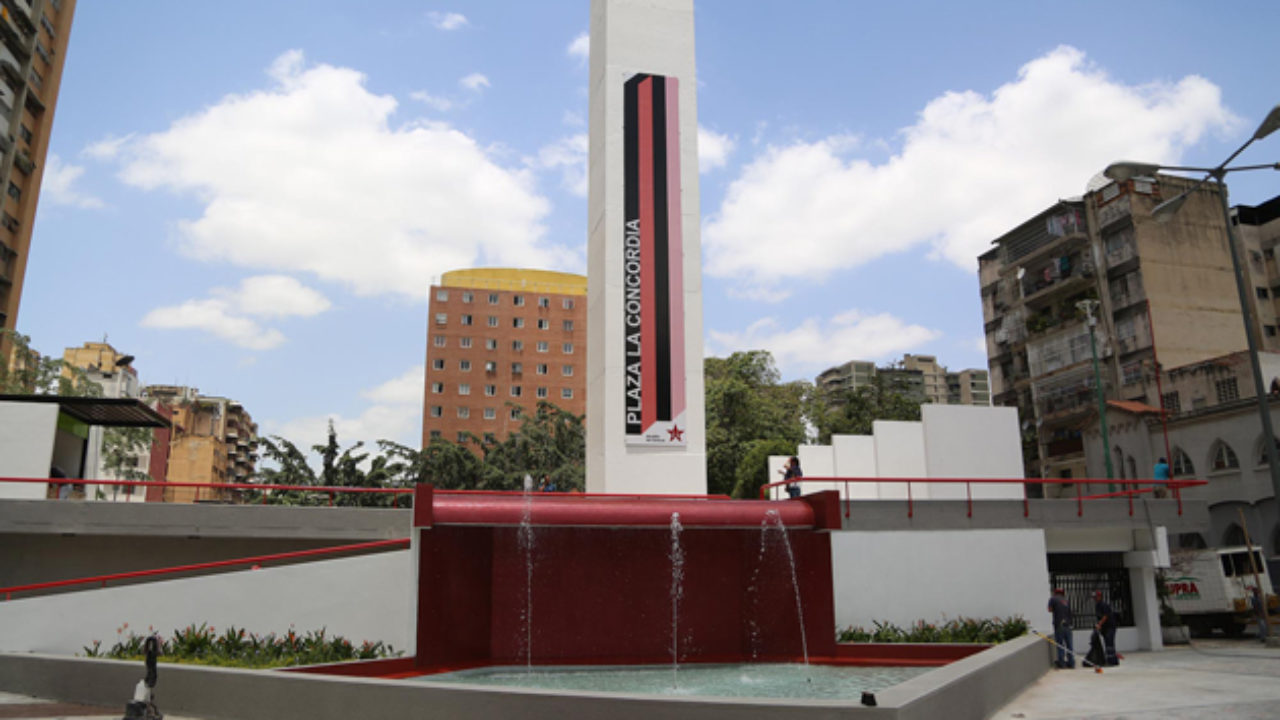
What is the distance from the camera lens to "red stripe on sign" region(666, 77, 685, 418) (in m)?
24.9

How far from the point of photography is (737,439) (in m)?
49.6

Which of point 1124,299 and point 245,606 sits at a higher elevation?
point 1124,299

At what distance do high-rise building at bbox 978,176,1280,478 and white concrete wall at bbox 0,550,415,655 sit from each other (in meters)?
44.7

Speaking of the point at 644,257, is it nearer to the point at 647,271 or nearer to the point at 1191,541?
the point at 647,271

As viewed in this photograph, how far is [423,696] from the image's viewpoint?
9.97 meters

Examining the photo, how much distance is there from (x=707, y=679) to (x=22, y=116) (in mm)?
62535

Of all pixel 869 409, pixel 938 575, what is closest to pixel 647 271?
pixel 938 575

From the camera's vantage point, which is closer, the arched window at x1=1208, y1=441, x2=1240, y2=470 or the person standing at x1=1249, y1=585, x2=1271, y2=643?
the person standing at x1=1249, y1=585, x2=1271, y2=643

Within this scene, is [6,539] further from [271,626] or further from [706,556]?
[706,556]

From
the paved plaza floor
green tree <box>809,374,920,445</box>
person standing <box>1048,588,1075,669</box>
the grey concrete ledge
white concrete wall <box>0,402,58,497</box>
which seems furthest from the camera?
green tree <box>809,374,920,445</box>

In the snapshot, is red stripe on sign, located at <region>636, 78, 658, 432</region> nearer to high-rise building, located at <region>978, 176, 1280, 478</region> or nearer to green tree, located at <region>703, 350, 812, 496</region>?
green tree, located at <region>703, 350, 812, 496</region>

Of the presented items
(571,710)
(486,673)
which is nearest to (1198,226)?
(486,673)

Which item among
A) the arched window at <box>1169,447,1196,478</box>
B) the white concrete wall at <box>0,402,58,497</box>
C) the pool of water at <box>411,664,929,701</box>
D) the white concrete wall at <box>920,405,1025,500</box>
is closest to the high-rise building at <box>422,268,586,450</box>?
the arched window at <box>1169,447,1196,478</box>

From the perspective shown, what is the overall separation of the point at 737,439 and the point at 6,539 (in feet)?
115
